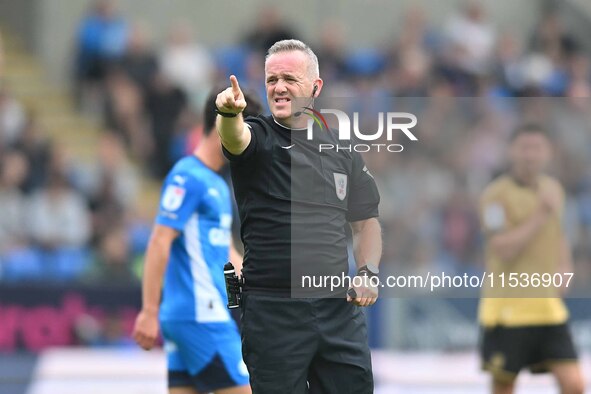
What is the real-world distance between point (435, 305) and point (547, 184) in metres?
4.60

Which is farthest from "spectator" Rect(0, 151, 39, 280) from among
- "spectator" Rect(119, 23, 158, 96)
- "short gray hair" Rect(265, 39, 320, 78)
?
"short gray hair" Rect(265, 39, 320, 78)

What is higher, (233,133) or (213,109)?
(213,109)

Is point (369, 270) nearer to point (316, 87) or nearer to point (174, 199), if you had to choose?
point (316, 87)

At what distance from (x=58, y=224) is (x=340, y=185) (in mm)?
8118

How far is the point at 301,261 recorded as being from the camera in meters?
5.56

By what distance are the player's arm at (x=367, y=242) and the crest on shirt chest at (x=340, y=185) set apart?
0.19 m

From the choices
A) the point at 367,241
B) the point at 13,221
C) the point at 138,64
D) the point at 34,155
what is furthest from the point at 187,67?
the point at 367,241

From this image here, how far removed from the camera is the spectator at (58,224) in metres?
13.0

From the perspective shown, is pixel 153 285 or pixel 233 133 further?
pixel 153 285

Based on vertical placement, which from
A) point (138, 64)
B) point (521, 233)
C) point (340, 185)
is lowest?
point (340, 185)

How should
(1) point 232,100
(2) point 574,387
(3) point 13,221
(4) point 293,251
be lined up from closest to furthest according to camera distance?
1. (1) point 232,100
2. (4) point 293,251
3. (2) point 574,387
4. (3) point 13,221

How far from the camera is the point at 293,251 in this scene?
219 inches

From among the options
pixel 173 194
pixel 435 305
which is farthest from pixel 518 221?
pixel 435 305

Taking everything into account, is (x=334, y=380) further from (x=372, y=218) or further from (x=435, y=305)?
(x=435, y=305)
